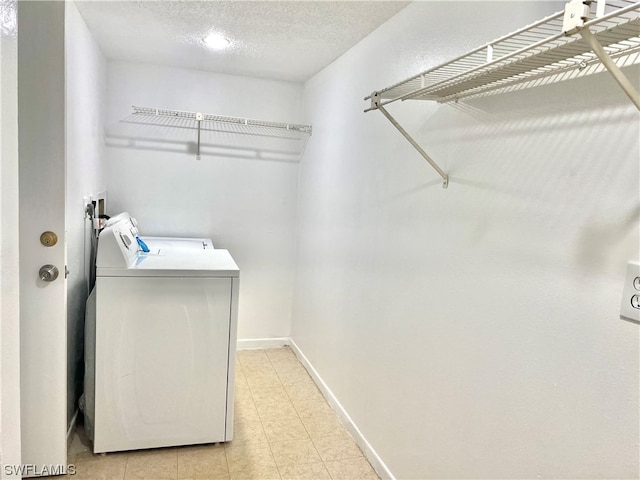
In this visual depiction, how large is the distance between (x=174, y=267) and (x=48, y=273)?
509 millimetres

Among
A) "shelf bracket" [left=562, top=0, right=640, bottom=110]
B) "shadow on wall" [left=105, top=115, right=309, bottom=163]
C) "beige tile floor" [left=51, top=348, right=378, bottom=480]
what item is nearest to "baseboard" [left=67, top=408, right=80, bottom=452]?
"beige tile floor" [left=51, top=348, right=378, bottom=480]

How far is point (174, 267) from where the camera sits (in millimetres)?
2133

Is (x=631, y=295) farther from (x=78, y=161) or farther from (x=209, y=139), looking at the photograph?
(x=209, y=139)

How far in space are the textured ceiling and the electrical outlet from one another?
4.84 feet

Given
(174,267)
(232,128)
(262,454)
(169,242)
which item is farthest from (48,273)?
(232,128)

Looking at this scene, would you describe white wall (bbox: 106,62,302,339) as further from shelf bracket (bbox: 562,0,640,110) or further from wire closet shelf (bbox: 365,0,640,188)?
shelf bracket (bbox: 562,0,640,110)

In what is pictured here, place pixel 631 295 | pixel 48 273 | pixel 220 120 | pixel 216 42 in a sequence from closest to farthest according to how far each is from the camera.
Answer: pixel 631 295, pixel 48 273, pixel 216 42, pixel 220 120

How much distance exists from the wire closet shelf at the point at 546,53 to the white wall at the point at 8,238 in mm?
933

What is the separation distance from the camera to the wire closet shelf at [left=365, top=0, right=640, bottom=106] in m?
0.82

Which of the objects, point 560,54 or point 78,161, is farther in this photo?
point 78,161

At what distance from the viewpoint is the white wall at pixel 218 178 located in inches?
123

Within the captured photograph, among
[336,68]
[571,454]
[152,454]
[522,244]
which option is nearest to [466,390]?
[571,454]

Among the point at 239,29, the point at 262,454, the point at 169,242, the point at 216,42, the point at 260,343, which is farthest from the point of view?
the point at 260,343

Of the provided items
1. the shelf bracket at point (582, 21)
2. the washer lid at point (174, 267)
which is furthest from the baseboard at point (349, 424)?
the shelf bracket at point (582, 21)
